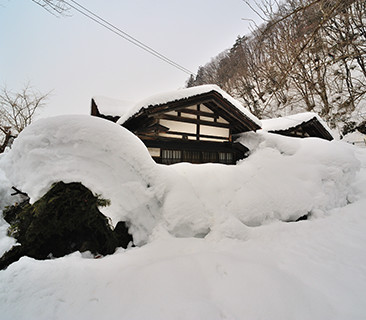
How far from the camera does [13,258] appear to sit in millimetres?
1949

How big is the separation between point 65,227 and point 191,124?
6836 millimetres

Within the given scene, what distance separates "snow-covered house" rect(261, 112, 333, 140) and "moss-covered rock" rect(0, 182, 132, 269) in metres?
11.6

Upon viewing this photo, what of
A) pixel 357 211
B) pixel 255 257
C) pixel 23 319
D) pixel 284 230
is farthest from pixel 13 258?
pixel 357 211

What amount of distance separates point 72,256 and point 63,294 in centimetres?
59

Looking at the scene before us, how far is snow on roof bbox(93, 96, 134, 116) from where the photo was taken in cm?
783

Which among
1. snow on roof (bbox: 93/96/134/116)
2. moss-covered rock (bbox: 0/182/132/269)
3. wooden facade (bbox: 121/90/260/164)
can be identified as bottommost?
moss-covered rock (bbox: 0/182/132/269)

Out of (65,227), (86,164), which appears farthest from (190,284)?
(86,164)

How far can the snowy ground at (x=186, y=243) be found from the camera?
1.43 meters

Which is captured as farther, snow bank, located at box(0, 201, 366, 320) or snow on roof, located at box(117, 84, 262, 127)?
snow on roof, located at box(117, 84, 262, 127)

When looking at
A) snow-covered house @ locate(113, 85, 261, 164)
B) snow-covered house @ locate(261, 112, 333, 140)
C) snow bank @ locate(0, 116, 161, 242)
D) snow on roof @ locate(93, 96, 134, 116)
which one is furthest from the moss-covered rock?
snow-covered house @ locate(261, 112, 333, 140)

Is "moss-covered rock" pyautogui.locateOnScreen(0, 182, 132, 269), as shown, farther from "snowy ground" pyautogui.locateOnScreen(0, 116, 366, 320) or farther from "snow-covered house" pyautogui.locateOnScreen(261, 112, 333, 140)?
"snow-covered house" pyautogui.locateOnScreen(261, 112, 333, 140)

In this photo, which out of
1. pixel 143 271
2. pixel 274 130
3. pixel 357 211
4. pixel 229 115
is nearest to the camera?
pixel 143 271

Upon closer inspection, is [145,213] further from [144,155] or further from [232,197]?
[232,197]

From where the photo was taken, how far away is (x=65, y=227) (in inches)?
88.6
